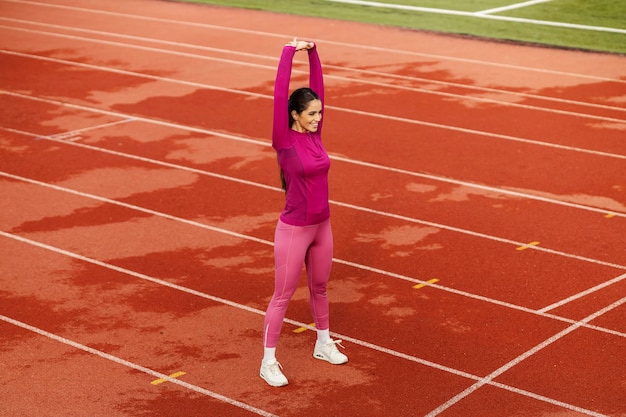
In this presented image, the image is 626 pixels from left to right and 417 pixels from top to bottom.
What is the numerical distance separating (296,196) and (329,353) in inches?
48.5

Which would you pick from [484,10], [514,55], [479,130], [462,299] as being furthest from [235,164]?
[484,10]

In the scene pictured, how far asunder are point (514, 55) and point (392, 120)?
527 cm

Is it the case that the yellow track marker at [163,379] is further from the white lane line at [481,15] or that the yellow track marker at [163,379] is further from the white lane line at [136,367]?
the white lane line at [481,15]

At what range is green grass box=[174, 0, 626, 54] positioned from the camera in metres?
20.0

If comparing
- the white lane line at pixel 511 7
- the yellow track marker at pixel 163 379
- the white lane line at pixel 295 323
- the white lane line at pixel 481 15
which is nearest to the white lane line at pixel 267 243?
the white lane line at pixel 295 323

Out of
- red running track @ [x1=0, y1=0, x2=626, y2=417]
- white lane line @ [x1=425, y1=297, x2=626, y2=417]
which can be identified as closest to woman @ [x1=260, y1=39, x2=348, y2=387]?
red running track @ [x1=0, y1=0, x2=626, y2=417]

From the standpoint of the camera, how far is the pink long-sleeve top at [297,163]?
6527 millimetres

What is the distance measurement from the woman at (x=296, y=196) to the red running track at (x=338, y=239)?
51 cm

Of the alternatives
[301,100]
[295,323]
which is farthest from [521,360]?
[301,100]

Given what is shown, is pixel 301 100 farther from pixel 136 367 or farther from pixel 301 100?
pixel 136 367

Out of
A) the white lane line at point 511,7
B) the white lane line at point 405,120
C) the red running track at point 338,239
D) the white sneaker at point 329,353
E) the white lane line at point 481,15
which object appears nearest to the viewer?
the red running track at point 338,239

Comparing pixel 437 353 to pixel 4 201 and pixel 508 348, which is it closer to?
pixel 508 348

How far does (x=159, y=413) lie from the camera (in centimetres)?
652

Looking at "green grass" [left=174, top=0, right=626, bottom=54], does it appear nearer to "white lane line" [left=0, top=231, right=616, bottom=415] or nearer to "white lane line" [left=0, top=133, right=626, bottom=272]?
"white lane line" [left=0, top=133, right=626, bottom=272]
